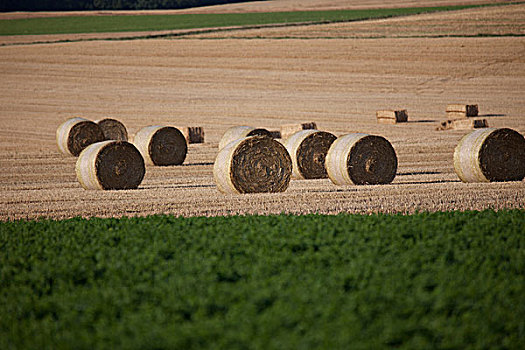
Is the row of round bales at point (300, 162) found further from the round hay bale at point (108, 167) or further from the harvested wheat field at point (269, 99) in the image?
the harvested wheat field at point (269, 99)

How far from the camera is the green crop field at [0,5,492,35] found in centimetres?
5972

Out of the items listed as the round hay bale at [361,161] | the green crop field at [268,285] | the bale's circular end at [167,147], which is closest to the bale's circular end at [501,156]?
the round hay bale at [361,161]

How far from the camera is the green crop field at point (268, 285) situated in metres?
5.62

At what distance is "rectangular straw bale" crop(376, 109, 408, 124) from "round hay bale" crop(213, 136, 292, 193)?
14563 millimetres

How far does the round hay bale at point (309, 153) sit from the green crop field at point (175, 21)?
135 ft

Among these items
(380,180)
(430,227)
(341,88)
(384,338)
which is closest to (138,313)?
(384,338)

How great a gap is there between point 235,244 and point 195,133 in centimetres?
1711

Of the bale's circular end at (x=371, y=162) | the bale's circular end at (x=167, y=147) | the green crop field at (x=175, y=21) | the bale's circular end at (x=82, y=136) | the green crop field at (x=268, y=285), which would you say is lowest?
the green crop field at (x=268, y=285)

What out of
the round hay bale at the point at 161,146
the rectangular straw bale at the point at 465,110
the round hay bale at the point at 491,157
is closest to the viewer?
the round hay bale at the point at 491,157

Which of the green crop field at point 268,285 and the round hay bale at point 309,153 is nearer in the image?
the green crop field at point 268,285

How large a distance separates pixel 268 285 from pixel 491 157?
9597mm

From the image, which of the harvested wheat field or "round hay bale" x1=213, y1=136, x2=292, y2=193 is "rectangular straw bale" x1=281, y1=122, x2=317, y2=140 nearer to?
the harvested wheat field

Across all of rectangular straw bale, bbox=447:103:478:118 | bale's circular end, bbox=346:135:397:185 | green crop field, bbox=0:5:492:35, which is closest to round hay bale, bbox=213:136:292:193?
bale's circular end, bbox=346:135:397:185

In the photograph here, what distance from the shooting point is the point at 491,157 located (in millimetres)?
15227
